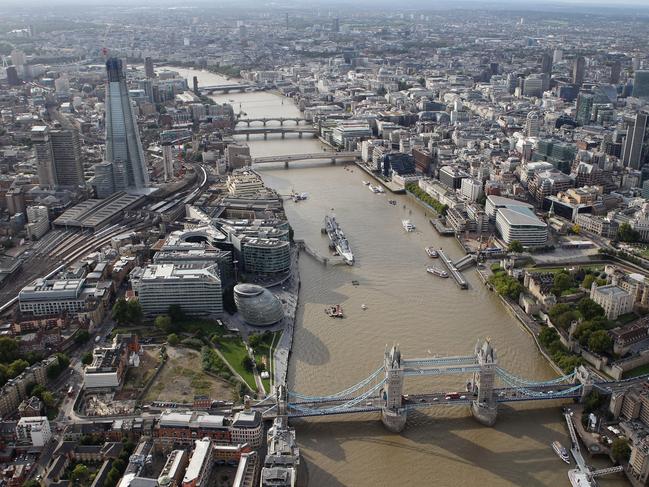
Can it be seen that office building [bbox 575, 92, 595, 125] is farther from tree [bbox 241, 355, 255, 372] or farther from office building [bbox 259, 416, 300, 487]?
office building [bbox 259, 416, 300, 487]

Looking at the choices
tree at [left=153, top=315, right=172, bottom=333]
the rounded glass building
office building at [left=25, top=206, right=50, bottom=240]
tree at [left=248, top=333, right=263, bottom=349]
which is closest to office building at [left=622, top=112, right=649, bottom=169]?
the rounded glass building

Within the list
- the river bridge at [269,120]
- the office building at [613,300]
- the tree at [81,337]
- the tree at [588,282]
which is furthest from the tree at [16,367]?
the river bridge at [269,120]

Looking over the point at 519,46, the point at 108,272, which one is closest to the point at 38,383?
the point at 108,272

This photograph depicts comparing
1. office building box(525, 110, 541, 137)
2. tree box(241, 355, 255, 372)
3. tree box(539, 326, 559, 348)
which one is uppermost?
office building box(525, 110, 541, 137)

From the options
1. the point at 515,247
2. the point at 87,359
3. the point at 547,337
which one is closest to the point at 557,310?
the point at 547,337

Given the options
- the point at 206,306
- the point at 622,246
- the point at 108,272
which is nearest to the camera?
the point at 206,306

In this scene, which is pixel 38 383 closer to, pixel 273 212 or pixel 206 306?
pixel 206 306
